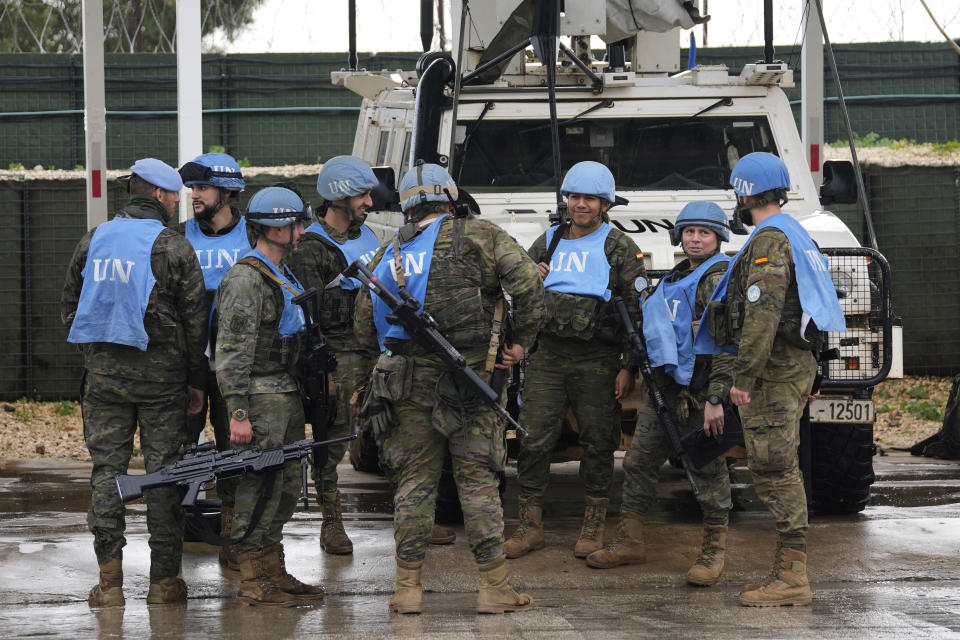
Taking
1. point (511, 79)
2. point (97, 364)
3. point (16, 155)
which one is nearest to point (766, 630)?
point (97, 364)

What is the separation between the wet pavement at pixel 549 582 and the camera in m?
5.21

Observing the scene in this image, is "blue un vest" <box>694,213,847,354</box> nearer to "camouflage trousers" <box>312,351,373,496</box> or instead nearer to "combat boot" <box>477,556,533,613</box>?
"combat boot" <box>477,556,533,613</box>

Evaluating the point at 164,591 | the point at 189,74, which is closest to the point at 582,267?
the point at 164,591

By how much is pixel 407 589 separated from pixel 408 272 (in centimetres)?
127

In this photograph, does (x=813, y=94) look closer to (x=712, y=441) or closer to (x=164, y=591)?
(x=712, y=441)

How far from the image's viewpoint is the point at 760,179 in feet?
19.1

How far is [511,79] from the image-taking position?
8328 mm

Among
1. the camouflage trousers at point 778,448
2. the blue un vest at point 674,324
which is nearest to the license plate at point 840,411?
the blue un vest at point 674,324

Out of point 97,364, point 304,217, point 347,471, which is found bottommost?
point 347,471

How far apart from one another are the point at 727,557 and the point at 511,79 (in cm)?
327

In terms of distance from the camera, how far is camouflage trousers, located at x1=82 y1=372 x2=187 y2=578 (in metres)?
5.76

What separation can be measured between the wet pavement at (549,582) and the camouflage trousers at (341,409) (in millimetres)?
381

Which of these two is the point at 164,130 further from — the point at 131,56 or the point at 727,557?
the point at 727,557

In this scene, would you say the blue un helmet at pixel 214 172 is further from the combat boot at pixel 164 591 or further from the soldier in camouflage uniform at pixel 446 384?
the combat boot at pixel 164 591
